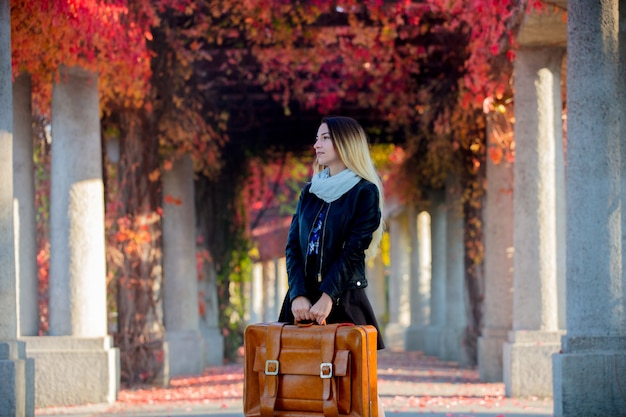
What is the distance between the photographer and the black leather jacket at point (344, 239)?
17.8ft

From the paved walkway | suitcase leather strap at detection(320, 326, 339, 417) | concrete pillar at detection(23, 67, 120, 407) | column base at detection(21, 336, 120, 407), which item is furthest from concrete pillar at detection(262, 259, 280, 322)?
suitcase leather strap at detection(320, 326, 339, 417)

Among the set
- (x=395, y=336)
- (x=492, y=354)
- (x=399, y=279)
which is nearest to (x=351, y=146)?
(x=492, y=354)

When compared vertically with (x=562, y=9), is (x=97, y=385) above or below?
below

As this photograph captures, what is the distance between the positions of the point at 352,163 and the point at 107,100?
8385 mm

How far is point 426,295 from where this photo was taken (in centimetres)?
2664

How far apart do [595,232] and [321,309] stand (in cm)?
363

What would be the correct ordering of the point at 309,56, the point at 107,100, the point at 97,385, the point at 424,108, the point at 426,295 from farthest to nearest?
the point at 426,295
the point at 424,108
the point at 309,56
the point at 107,100
the point at 97,385

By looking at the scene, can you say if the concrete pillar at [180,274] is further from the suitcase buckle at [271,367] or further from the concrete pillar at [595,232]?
the suitcase buckle at [271,367]

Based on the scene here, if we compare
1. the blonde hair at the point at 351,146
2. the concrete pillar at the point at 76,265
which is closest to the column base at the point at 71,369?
the concrete pillar at the point at 76,265

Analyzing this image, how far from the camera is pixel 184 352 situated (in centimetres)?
1759

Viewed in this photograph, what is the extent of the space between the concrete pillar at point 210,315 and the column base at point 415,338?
6690 millimetres

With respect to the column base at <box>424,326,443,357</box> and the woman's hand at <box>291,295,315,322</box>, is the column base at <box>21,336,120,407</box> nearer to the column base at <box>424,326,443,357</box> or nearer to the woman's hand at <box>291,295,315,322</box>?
the woman's hand at <box>291,295,315,322</box>

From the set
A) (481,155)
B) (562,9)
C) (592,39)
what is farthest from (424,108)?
(592,39)

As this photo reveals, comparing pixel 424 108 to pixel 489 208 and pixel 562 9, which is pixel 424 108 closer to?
pixel 489 208
